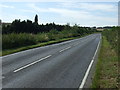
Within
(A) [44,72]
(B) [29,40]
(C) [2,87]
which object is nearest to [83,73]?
(A) [44,72]

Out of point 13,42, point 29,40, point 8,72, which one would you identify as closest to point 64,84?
point 8,72

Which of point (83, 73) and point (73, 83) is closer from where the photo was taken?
point (73, 83)

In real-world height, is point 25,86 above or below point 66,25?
below

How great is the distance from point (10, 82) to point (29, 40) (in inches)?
817

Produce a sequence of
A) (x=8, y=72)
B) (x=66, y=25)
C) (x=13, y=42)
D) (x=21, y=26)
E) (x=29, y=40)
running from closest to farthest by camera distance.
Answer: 1. (x=8, y=72)
2. (x=13, y=42)
3. (x=29, y=40)
4. (x=21, y=26)
5. (x=66, y=25)

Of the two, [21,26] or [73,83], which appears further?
[21,26]

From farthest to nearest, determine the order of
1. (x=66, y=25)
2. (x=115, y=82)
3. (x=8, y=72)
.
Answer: (x=66, y=25) → (x=8, y=72) → (x=115, y=82)

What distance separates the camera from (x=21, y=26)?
64875mm

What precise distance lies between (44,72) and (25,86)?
2.57 metres

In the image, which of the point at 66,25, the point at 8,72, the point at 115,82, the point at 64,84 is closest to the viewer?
the point at 64,84

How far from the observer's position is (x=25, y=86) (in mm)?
7219

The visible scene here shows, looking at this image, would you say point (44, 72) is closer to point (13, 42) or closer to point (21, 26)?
point (13, 42)

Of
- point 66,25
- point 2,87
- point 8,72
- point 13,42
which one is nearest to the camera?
point 2,87

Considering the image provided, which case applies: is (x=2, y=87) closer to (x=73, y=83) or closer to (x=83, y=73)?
(x=73, y=83)
